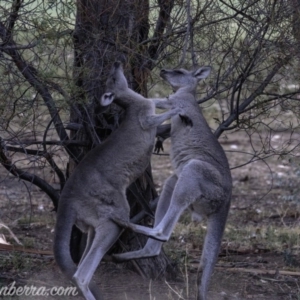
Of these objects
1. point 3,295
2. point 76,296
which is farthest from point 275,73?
point 3,295

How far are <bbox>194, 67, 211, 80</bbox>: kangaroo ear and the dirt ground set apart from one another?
84 centimetres

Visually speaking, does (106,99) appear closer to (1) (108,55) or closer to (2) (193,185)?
(1) (108,55)

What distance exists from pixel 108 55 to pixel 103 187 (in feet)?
3.79

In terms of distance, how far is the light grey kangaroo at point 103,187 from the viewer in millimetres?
5730

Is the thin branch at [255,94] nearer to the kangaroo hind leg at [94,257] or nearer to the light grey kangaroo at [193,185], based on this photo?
the light grey kangaroo at [193,185]

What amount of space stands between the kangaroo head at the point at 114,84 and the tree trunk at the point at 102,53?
0.09 metres

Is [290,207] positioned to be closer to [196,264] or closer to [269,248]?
[269,248]

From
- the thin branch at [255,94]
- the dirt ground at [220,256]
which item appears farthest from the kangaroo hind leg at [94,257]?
the thin branch at [255,94]

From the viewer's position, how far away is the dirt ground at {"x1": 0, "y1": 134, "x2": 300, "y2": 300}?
22.1 ft

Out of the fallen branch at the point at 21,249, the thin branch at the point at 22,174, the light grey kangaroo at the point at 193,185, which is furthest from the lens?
the fallen branch at the point at 21,249

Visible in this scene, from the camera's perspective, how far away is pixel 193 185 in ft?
19.7

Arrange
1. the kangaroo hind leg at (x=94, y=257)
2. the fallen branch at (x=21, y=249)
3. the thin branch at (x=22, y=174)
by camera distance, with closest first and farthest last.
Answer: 1. the kangaroo hind leg at (x=94, y=257)
2. the thin branch at (x=22, y=174)
3. the fallen branch at (x=21, y=249)

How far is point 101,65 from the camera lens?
637 centimetres

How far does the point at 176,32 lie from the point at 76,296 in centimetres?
237
